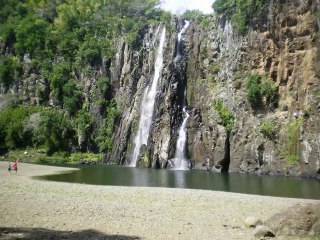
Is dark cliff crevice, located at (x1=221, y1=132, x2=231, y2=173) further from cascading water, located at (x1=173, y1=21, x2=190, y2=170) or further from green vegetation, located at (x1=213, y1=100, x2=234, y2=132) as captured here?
cascading water, located at (x1=173, y1=21, x2=190, y2=170)

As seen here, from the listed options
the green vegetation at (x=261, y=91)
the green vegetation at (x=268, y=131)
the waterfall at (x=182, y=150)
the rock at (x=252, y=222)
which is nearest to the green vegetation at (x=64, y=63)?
the waterfall at (x=182, y=150)

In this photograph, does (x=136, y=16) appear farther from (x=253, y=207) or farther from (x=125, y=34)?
(x=253, y=207)

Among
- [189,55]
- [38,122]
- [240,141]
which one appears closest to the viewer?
[240,141]

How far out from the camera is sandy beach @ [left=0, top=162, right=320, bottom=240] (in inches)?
599

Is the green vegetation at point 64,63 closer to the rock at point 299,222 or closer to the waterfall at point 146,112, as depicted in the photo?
the waterfall at point 146,112

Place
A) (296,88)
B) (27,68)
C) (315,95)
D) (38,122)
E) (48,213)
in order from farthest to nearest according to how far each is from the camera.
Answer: (27,68)
(38,122)
(296,88)
(315,95)
(48,213)

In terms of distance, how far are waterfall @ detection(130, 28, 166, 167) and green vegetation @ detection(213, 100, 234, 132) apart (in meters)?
Result: 13.0

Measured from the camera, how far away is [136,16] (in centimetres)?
8588

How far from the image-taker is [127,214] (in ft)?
62.8

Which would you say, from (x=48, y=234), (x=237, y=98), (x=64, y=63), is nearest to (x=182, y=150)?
(x=237, y=98)

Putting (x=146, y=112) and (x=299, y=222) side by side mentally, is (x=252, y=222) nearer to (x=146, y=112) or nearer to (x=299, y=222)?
(x=299, y=222)

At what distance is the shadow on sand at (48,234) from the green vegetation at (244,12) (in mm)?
47176

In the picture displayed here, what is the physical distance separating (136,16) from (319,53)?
49177 mm

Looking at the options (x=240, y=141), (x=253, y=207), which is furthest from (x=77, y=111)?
(x=253, y=207)
